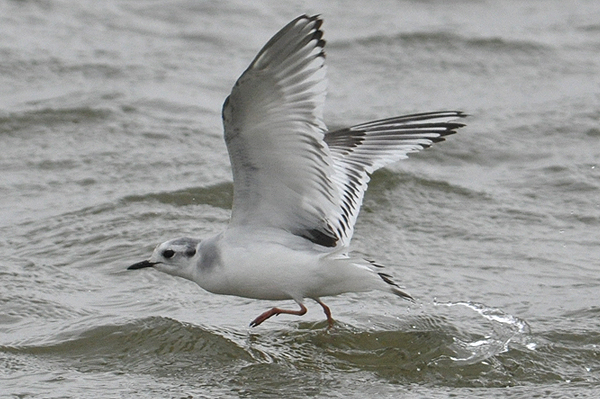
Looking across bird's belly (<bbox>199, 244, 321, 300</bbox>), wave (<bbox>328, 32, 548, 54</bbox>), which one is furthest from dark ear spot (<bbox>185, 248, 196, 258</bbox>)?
wave (<bbox>328, 32, 548, 54</bbox>)

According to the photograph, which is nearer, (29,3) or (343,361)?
(343,361)

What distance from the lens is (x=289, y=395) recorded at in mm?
5703

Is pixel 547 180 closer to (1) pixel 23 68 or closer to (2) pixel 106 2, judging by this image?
(1) pixel 23 68

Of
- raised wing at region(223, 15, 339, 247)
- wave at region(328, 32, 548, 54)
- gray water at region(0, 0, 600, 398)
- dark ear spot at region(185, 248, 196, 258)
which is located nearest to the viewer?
raised wing at region(223, 15, 339, 247)

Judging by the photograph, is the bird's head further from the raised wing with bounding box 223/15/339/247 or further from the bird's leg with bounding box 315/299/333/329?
the bird's leg with bounding box 315/299/333/329

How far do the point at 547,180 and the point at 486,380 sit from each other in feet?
12.2

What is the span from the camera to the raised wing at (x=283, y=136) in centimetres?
522

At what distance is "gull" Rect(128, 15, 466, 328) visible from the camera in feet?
17.3

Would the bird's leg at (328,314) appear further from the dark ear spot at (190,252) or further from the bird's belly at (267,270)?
the dark ear spot at (190,252)

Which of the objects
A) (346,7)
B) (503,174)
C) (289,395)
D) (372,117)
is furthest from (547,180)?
(346,7)

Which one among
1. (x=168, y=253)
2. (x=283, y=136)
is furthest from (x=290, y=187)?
(x=168, y=253)

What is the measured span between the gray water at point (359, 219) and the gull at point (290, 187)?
0.50m

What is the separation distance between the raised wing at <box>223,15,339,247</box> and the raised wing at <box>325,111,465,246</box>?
15.9 inches

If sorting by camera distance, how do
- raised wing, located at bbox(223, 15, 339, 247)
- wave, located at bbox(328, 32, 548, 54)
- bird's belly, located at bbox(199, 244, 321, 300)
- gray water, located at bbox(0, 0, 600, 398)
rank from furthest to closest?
wave, located at bbox(328, 32, 548, 54) < gray water, located at bbox(0, 0, 600, 398) < bird's belly, located at bbox(199, 244, 321, 300) < raised wing, located at bbox(223, 15, 339, 247)
